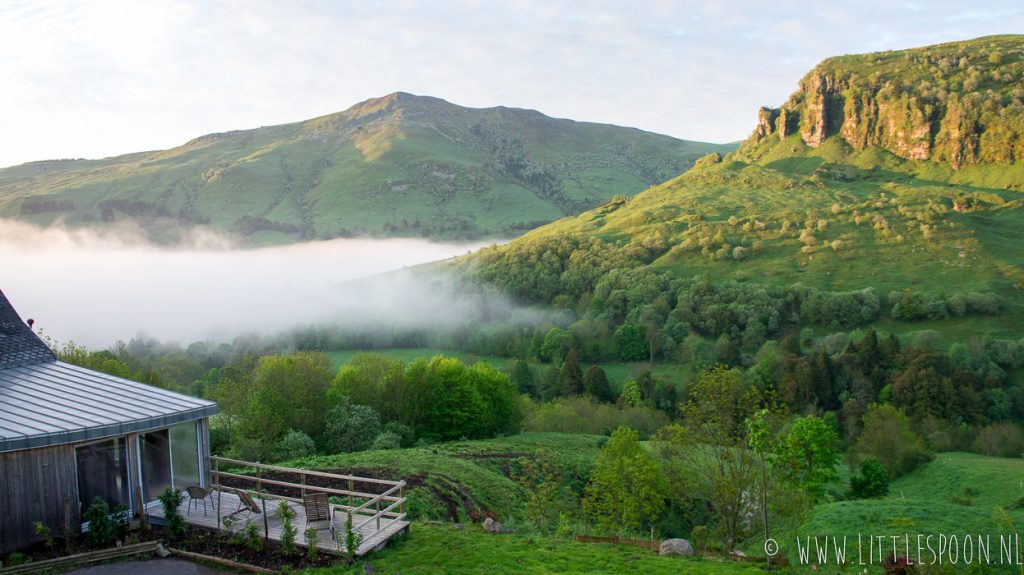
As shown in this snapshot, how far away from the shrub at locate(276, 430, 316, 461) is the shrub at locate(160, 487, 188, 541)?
77.4 feet

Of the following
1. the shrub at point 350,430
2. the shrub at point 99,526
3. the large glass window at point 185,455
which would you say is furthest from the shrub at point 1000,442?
the shrub at point 99,526

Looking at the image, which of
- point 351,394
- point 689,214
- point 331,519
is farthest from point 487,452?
point 689,214

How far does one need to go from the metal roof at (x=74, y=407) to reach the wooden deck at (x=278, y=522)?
9.71 feet

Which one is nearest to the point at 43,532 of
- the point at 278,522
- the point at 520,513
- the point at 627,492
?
the point at 278,522

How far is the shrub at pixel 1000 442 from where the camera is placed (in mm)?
72562

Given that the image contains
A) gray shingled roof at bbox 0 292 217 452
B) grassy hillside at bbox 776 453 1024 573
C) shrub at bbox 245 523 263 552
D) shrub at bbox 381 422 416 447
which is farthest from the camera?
shrub at bbox 381 422 416 447

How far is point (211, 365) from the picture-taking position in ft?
467

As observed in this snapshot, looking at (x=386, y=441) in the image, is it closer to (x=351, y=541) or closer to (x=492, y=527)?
(x=492, y=527)

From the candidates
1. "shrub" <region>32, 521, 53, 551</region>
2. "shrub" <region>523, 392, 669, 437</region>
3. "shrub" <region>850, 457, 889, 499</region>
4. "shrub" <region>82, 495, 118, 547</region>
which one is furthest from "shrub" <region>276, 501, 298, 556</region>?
"shrub" <region>523, 392, 669, 437</region>

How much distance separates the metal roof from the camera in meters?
19.8

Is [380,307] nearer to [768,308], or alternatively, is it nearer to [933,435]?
[768,308]

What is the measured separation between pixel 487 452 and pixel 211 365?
Answer: 113m

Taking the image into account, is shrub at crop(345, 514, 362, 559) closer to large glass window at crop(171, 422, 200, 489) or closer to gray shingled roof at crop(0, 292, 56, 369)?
large glass window at crop(171, 422, 200, 489)

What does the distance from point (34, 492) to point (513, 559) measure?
46.8 feet
